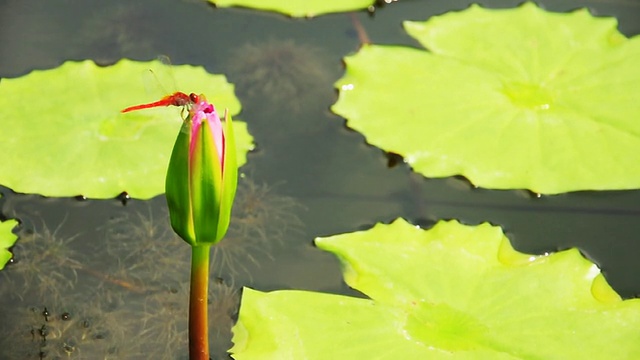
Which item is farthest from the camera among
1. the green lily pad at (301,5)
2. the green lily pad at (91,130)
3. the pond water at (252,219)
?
the green lily pad at (301,5)

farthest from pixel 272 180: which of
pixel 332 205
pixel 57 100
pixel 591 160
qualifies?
pixel 591 160

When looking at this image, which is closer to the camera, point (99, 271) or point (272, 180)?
point (99, 271)

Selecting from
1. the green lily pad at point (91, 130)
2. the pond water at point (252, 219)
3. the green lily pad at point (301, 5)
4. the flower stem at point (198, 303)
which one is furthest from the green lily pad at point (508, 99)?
the flower stem at point (198, 303)

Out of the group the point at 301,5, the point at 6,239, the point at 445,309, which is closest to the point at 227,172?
the point at 445,309

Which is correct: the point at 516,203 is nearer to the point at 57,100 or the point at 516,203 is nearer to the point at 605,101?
the point at 605,101

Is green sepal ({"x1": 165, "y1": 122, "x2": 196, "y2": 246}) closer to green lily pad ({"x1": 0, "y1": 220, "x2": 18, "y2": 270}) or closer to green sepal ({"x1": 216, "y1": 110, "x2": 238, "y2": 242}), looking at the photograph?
green sepal ({"x1": 216, "y1": 110, "x2": 238, "y2": 242})

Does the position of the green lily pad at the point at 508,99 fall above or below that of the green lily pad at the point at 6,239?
above

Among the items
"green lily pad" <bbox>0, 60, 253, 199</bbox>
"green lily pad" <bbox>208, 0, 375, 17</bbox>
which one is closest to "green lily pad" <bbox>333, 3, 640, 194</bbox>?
"green lily pad" <bbox>208, 0, 375, 17</bbox>

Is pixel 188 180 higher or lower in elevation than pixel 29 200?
higher

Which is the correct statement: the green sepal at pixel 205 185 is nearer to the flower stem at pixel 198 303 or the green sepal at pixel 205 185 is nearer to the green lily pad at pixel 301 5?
the flower stem at pixel 198 303

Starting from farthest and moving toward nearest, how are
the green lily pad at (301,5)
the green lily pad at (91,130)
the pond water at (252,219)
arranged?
the green lily pad at (301,5)
the green lily pad at (91,130)
the pond water at (252,219)
